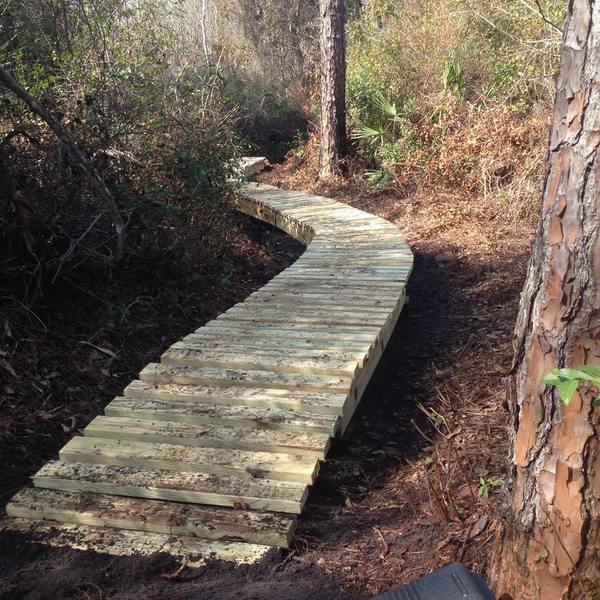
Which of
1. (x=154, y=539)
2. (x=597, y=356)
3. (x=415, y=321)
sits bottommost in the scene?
(x=415, y=321)

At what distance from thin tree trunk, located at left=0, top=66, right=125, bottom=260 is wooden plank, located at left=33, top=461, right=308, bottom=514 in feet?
7.35

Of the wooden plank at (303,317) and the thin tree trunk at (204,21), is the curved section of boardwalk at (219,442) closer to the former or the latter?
the wooden plank at (303,317)

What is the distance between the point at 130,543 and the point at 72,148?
2.83 meters

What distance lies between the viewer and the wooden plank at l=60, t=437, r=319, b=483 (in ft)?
9.84

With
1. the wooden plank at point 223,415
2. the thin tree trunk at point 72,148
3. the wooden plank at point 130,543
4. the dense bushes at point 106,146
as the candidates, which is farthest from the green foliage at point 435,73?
the wooden plank at point 130,543

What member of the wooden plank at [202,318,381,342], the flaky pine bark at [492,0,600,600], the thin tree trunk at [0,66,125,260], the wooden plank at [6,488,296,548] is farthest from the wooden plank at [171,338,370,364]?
the flaky pine bark at [492,0,600,600]

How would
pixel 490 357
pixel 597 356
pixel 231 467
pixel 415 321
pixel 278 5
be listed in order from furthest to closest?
pixel 278 5 < pixel 415 321 < pixel 490 357 < pixel 231 467 < pixel 597 356

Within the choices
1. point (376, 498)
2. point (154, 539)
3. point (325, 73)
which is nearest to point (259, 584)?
point (154, 539)

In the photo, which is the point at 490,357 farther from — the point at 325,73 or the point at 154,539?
the point at 325,73

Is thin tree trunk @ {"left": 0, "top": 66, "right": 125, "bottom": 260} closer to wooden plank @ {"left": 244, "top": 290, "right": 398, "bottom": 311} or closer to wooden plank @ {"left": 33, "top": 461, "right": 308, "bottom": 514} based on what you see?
wooden plank @ {"left": 244, "top": 290, "right": 398, "bottom": 311}

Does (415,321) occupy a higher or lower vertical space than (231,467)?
lower

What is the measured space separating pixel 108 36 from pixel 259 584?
230 inches

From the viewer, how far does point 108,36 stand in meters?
6.49

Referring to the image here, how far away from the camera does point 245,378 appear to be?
3.83 meters
